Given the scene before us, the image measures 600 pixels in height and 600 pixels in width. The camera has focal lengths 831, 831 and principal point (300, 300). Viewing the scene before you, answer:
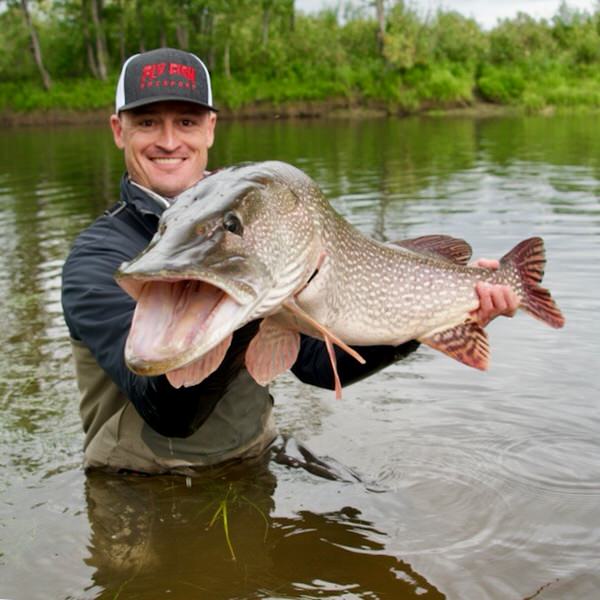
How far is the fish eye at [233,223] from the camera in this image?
2293 mm

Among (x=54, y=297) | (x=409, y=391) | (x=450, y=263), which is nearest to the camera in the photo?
(x=450, y=263)

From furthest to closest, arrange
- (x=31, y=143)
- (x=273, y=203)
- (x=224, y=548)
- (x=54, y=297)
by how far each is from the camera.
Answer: (x=31, y=143), (x=54, y=297), (x=224, y=548), (x=273, y=203)

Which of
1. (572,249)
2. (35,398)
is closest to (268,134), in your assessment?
(572,249)

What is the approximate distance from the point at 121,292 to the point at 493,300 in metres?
1.41

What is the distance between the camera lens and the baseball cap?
3.58 meters

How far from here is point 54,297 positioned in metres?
7.87

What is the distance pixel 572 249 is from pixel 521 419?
463cm


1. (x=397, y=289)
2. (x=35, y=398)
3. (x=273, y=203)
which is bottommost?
(x=35, y=398)

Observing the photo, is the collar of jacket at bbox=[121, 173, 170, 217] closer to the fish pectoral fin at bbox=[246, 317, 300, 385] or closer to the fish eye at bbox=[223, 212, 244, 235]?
the fish pectoral fin at bbox=[246, 317, 300, 385]

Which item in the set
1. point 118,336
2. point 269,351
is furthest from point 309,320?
point 118,336

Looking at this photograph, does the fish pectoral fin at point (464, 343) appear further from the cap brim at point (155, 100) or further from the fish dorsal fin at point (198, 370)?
the cap brim at point (155, 100)

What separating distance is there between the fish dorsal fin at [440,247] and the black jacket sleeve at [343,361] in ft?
1.18

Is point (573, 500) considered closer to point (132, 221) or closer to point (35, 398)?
point (132, 221)

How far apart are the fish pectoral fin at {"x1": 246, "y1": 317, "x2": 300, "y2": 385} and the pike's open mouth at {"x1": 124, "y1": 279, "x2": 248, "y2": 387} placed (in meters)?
0.48
